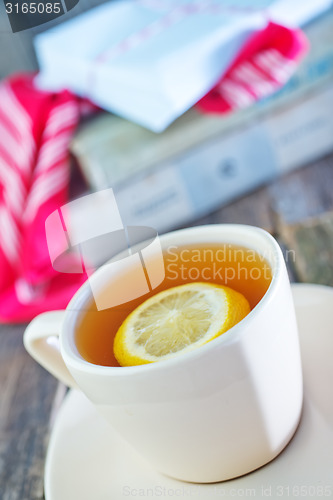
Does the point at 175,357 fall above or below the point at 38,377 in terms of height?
above

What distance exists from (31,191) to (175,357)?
0.47 m

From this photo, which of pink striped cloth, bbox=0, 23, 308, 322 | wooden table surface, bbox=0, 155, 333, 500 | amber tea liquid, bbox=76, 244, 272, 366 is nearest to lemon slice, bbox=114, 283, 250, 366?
amber tea liquid, bbox=76, 244, 272, 366

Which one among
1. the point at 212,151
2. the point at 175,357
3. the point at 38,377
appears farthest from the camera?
the point at 212,151

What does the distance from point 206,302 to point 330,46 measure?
0.45m

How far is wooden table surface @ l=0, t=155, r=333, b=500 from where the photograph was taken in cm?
32

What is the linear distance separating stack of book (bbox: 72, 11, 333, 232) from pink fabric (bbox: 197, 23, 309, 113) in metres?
0.01

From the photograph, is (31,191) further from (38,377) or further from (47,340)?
(47,340)

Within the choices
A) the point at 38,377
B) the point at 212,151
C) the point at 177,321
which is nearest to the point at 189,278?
the point at 177,321

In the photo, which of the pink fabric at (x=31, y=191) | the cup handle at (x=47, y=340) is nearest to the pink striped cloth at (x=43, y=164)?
the pink fabric at (x=31, y=191)

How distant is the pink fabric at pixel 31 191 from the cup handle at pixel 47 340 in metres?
0.25

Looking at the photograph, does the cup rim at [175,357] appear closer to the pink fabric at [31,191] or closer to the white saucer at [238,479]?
the white saucer at [238,479]

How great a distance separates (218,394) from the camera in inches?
8.4

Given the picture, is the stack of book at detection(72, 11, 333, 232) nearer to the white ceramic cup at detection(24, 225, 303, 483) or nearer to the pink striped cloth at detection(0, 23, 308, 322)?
the pink striped cloth at detection(0, 23, 308, 322)

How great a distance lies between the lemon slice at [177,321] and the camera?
231 mm
